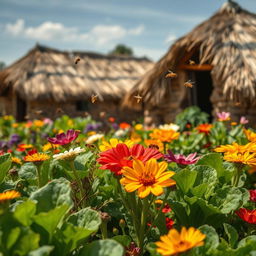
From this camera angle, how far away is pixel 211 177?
1211mm

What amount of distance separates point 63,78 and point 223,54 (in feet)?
18.3

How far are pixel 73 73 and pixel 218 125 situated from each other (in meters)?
7.85

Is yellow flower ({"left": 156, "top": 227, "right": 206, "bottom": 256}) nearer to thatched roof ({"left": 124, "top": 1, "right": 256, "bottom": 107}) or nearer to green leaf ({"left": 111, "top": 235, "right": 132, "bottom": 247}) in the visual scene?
green leaf ({"left": 111, "top": 235, "right": 132, "bottom": 247})

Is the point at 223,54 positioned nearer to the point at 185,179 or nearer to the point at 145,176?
the point at 185,179

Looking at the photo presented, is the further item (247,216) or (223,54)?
(223,54)

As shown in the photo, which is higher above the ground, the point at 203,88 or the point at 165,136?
the point at 203,88

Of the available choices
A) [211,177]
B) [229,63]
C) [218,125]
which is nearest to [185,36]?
[229,63]

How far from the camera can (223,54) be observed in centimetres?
546

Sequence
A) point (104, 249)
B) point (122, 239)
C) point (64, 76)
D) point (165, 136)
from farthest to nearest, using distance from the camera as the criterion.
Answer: point (64, 76)
point (165, 136)
point (122, 239)
point (104, 249)

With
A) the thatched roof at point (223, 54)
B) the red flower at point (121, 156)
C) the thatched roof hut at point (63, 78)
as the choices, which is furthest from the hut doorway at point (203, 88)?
the red flower at point (121, 156)

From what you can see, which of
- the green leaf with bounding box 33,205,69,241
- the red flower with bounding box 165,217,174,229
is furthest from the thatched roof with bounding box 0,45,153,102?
the green leaf with bounding box 33,205,69,241

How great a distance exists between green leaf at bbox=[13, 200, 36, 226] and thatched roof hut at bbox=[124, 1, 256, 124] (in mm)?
4054

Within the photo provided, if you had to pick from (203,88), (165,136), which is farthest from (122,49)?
(165,136)

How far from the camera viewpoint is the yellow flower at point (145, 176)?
883mm
